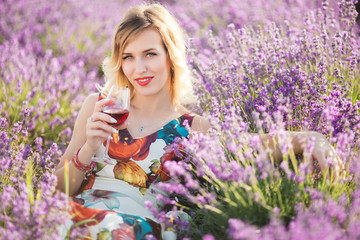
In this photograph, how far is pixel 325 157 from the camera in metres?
1.84

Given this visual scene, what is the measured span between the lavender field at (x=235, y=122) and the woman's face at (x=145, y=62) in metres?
0.45

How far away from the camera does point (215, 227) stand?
6.09 ft

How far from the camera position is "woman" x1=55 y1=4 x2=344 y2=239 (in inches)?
83.4

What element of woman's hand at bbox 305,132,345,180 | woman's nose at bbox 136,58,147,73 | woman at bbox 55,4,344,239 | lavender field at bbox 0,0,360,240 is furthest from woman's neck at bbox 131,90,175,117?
woman's hand at bbox 305,132,345,180

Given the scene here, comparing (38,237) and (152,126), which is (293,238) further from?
(152,126)

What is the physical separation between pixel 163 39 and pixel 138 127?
26.3 inches

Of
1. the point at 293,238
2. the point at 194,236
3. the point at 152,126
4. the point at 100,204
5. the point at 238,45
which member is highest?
the point at 238,45

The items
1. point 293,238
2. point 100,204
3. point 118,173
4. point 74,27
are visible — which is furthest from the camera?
point 74,27

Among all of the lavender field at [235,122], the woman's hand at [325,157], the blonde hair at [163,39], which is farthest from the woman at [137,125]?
the woman's hand at [325,157]

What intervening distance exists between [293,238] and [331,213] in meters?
0.27

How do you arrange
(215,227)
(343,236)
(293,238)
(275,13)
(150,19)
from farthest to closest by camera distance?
(275,13), (150,19), (215,227), (343,236), (293,238)

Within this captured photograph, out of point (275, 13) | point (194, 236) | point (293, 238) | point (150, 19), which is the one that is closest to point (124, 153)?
point (194, 236)

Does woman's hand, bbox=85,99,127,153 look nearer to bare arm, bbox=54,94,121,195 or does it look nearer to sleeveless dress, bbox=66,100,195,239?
Answer: bare arm, bbox=54,94,121,195

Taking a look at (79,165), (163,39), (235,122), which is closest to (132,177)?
(79,165)
